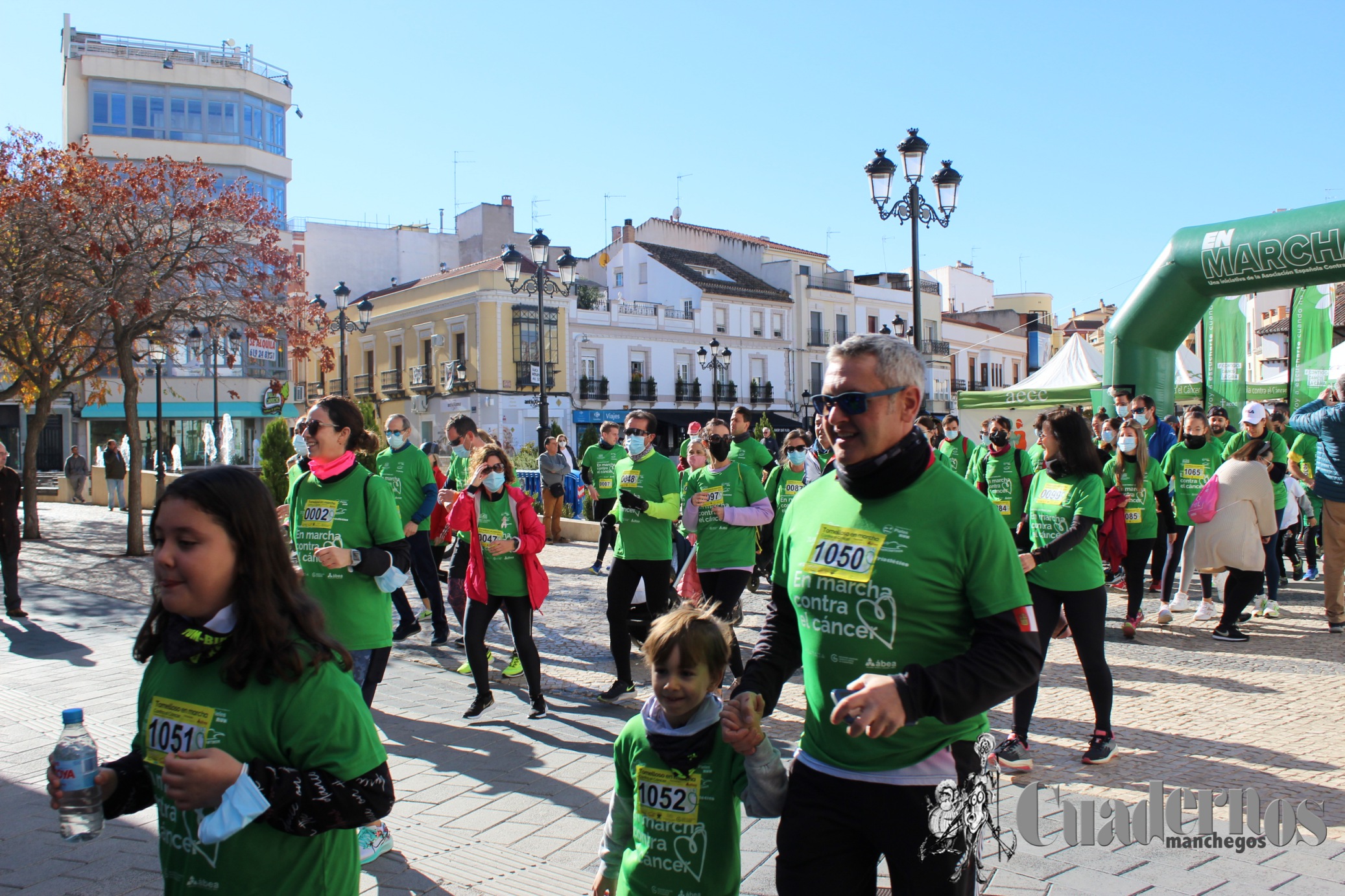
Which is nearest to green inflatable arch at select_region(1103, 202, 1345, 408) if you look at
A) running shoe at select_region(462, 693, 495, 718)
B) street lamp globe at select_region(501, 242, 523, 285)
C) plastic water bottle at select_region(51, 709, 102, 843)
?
running shoe at select_region(462, 693, 495, 718)

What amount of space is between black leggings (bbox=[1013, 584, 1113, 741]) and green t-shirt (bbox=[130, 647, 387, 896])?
12.9 ft

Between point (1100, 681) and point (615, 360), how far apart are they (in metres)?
40.9

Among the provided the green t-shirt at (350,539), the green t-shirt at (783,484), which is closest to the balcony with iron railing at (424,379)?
the green t-shirt at (783,484)

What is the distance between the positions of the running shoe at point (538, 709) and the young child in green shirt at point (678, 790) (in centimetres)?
349

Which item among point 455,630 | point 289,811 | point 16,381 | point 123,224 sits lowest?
point 455,630

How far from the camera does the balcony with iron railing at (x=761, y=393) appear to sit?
167ft

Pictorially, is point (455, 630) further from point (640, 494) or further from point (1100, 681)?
point (1100, 681)

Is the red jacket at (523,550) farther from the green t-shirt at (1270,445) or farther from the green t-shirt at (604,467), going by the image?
the green t-shirt at (604,467)

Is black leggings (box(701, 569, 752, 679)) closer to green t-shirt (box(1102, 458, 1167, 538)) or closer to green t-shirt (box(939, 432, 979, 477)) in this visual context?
green t-shirt (box(1102, 458, 1167, 538))

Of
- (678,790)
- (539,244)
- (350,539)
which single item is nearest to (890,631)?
(678,790)

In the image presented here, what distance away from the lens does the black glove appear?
6637mm

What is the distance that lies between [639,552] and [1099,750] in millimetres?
2955

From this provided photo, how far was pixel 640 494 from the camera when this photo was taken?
7.03 metres

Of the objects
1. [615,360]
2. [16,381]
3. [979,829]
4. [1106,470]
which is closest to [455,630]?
[1106,470]
